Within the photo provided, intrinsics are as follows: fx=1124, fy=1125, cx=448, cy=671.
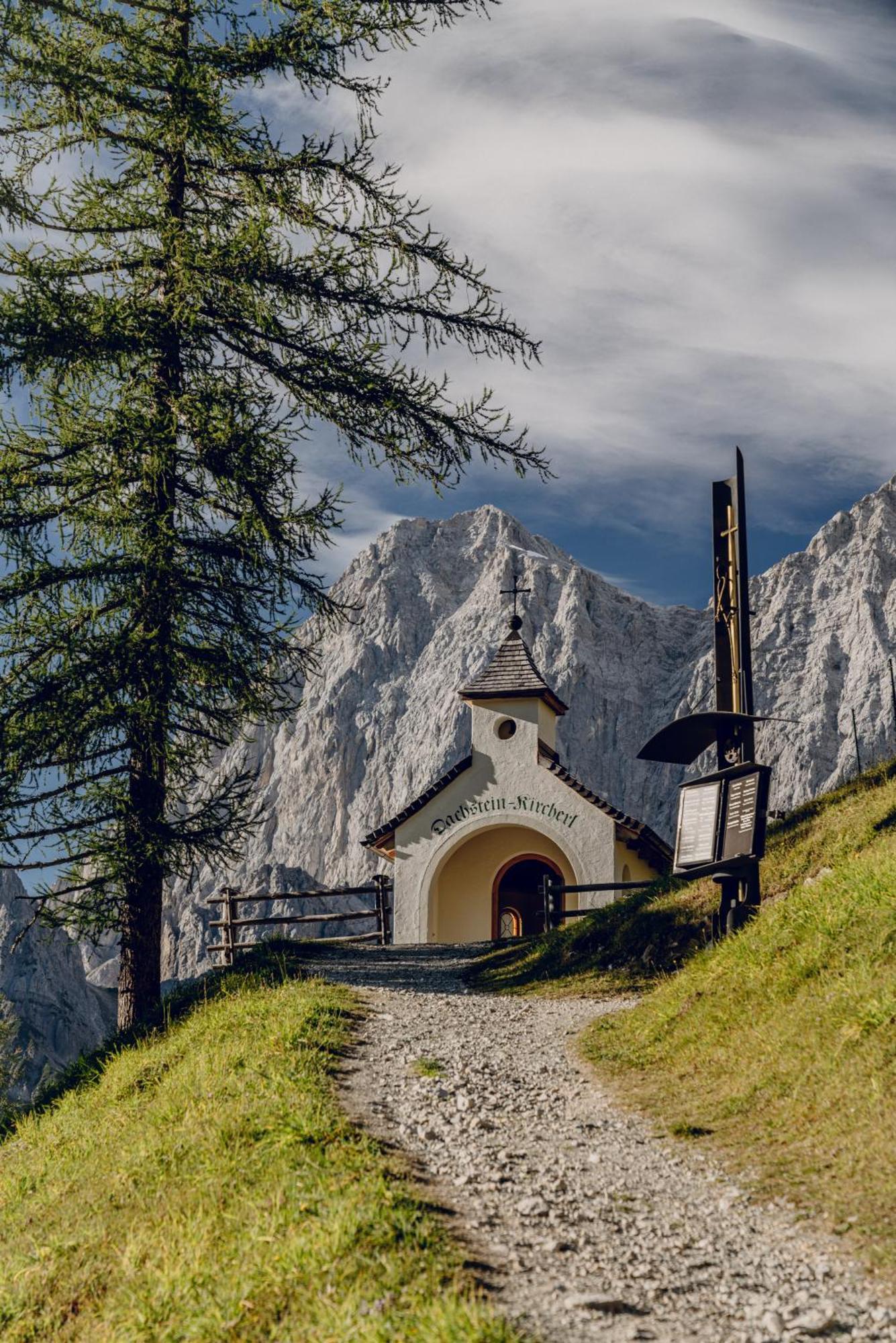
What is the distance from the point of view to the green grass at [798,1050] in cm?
627

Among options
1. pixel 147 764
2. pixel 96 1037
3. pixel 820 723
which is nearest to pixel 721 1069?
pixel 147 764

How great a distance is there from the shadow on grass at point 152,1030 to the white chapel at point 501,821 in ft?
35.2

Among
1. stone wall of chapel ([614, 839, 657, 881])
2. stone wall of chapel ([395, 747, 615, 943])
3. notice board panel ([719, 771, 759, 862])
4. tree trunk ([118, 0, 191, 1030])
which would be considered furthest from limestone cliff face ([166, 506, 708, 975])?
notice board panel ([719, 771, 759, 862])

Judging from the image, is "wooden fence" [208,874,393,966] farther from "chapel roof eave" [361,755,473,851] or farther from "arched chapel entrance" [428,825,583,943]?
"arched chapel entrance" [428,825,583,943]

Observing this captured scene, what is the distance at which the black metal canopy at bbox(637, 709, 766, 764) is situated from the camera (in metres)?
12.6

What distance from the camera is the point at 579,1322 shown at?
446 cm

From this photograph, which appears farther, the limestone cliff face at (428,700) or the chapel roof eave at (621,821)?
the limestone cliff face at (428,700)

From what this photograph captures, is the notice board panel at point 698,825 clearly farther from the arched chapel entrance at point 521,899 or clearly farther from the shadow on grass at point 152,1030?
the arched chapel entrance at point 521,899

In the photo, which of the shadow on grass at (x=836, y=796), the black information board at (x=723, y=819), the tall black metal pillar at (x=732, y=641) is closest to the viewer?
the black information board at (x=723, y=819)

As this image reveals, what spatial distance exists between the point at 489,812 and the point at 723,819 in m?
14.8

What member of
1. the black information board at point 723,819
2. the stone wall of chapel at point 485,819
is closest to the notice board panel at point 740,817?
the black information board at point 723,819

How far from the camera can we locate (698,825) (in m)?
12.4

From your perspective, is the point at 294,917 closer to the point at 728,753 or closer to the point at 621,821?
the point at 621,821

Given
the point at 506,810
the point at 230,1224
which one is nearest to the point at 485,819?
the point at 506,810
